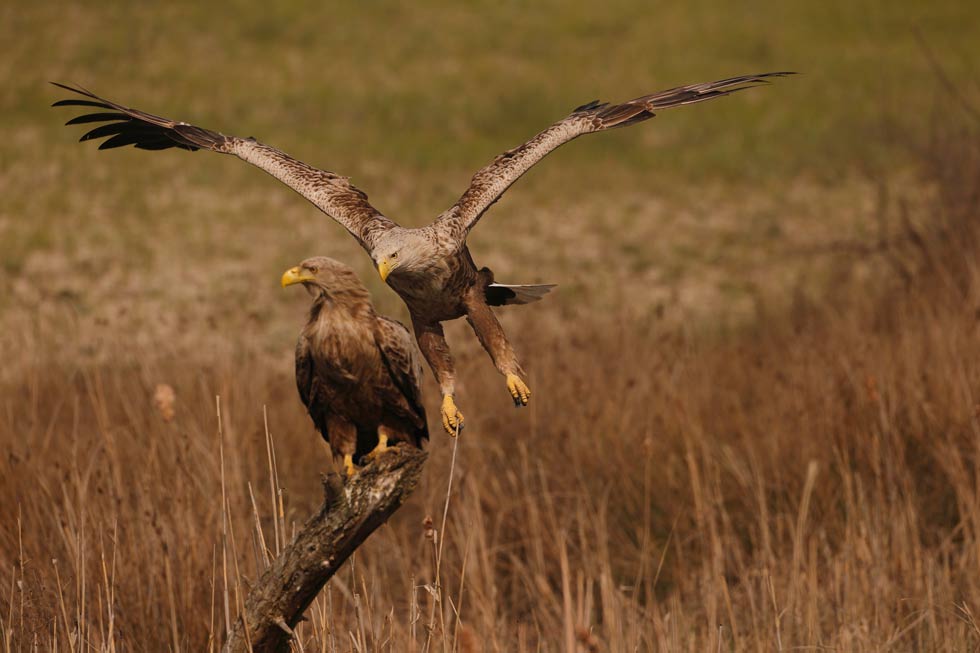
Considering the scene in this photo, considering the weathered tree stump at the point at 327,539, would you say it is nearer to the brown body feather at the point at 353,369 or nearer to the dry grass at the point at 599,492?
the brown body feather at the point at 353,369

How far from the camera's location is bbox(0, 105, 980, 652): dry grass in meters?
4.79

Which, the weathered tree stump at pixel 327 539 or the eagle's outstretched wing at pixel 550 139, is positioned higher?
the eagle's outstretched wing at pixel 550 139

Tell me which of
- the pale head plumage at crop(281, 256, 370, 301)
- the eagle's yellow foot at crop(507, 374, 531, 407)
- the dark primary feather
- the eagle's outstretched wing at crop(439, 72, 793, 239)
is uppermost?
the dark primary feather

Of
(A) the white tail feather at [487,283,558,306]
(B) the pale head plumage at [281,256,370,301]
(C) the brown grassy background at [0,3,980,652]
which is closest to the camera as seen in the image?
(B) the pale head plumage at [281,256,370,301]

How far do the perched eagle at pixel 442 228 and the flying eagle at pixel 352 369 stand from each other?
0.10 metres

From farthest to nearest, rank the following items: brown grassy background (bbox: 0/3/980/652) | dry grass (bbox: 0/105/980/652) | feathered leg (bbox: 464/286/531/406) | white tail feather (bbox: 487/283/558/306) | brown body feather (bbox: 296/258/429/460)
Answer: brown grassy background (bbox: 0/3/980/652), dry grass (bbox: 0/105/980/652), white tail feather (bbox: 487/283/558/306), feathered leg (bbox: 464/286/531/406), brown body feather (bbox: 296/258/429/460)

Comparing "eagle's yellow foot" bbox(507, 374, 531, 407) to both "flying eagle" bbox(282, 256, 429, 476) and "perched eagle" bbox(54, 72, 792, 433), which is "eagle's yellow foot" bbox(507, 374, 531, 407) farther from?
"flying eagle" bbox(282, 256, 429, 476)

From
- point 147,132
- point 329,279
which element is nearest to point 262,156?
point 147,132

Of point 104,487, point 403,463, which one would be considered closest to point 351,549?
point 403,463

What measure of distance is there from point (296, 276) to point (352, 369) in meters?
0.37

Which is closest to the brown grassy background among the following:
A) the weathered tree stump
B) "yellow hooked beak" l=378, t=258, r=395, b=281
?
the weathered tree stump

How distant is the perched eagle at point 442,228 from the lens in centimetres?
268

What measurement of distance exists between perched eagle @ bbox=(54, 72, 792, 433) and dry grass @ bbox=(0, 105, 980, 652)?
1307 mm


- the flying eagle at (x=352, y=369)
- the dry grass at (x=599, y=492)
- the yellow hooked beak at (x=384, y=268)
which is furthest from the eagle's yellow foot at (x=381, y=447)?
the dry grass at (x=599, y=492)
